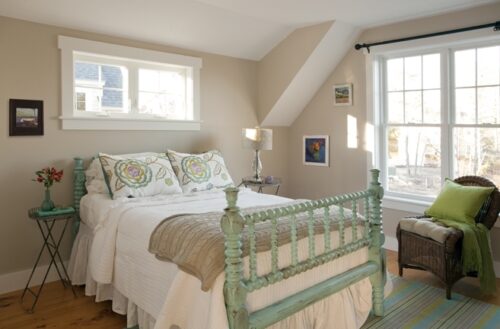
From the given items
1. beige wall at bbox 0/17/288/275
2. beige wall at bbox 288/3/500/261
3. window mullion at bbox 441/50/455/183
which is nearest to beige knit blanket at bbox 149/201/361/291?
beige wall at bbox 0/17/288/275

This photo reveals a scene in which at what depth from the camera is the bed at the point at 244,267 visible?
189 cm

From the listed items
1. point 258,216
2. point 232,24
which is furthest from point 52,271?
point 232,24

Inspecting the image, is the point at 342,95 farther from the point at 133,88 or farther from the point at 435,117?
the point at 133,88

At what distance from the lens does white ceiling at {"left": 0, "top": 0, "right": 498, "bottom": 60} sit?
127 inches

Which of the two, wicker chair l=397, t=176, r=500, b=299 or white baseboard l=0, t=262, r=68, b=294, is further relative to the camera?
white baseboard l=0, t=262, r=68, b=294

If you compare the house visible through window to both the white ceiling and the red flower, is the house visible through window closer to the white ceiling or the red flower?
the white ceiling

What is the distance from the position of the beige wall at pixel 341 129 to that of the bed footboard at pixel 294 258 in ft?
5.27

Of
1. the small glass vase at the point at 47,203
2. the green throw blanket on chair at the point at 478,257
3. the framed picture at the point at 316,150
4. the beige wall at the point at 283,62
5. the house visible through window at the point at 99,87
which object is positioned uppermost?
the beige wall at the point at 283,62

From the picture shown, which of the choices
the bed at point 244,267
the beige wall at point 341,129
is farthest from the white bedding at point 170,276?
the beige wall at point 341,129

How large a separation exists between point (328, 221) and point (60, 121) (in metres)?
2.37

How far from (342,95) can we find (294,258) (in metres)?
2.80

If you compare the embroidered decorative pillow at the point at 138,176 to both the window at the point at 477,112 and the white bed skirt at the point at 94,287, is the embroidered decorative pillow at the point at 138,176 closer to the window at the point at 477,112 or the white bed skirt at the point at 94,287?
the white bed skirt at the point at 94,287

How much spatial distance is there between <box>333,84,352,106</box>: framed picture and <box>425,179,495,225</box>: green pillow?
1485 millimetres

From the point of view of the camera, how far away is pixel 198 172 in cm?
360
